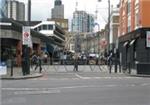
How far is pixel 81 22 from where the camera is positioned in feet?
482

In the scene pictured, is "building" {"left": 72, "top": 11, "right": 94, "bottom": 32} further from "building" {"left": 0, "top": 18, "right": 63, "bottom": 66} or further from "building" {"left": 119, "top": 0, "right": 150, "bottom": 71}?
"building" {"left": 0, "top": 18, "right": 63, "bottom": 66}

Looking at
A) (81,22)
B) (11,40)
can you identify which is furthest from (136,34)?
(81,22)

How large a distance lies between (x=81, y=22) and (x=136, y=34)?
93.1 metres

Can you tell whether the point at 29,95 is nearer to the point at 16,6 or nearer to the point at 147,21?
the point at 147,21

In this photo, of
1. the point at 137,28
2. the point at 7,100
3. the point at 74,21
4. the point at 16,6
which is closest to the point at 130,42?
the point at 137,28

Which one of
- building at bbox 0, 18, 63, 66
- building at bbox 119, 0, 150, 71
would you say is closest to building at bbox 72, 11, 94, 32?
building at bbox 119, 0, 150, 71

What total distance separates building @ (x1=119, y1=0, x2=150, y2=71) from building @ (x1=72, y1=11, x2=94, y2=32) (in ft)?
196

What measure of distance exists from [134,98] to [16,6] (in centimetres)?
3940

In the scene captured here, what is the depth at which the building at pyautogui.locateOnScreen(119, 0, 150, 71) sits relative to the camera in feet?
170

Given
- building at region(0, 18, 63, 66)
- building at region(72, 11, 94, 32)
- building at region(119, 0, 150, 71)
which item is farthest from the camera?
building at region(72, 11, 94, 32)

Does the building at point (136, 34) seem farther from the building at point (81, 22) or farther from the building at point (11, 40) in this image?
the building at point (81, 22)

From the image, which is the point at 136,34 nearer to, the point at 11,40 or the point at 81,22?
the point at 11,40

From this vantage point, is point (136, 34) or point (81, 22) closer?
point (136, 34)

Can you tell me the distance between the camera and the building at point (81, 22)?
422 ft
